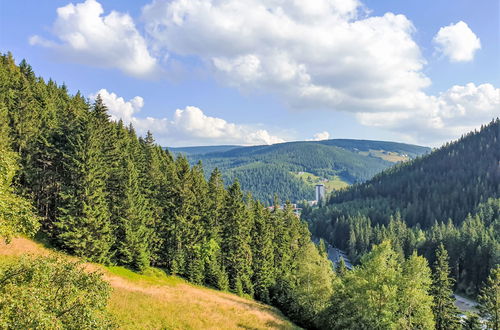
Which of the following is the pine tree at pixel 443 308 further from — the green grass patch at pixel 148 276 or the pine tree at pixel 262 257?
the green grass patch at pixel 148 276

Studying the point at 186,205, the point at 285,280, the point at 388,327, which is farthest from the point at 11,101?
the point at 388,327

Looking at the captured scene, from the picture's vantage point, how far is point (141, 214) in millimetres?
51812

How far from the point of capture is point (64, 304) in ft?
37.7

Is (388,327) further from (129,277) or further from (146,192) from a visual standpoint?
(146,192)

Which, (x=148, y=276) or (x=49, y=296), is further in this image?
(x=148, y=276)

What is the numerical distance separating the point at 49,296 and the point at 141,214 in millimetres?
42305

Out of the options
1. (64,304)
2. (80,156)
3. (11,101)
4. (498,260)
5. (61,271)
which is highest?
(11,101)

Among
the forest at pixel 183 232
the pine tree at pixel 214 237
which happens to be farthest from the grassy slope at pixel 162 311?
the pine tree at pixel 214 237

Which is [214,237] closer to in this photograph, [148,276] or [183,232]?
[183,232]

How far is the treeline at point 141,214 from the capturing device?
43.5 m

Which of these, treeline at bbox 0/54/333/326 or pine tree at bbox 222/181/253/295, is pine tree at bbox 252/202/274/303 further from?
pine tree at bbox 222/181/253/295

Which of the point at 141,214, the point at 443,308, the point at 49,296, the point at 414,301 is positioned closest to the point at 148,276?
the point at 141,214

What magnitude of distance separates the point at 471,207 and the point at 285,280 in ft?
575

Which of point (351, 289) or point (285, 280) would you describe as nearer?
point (351, 289)
